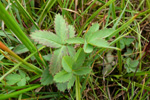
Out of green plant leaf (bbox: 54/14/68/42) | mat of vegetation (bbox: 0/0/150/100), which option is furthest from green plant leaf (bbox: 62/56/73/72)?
green plant leaf (bbox: 54/14/68/42)

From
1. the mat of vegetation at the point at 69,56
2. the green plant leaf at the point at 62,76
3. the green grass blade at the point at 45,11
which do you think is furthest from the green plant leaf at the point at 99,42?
the green grass blade at the point at 45,11

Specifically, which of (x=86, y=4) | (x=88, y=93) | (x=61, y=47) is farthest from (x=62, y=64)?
(x=86, y=4)

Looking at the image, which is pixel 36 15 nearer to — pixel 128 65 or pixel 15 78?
pixel 15 78

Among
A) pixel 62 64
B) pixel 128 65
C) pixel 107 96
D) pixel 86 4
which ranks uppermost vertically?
pixel 86 4

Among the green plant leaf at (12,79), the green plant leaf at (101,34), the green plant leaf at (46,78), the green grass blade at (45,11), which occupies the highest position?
the green grass blade at (45,11)

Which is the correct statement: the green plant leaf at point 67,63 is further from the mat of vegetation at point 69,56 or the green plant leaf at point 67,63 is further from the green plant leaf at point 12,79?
the green plant leaf at point 12,79

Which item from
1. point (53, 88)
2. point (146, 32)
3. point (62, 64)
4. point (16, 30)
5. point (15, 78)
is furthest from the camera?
point (146, 32)

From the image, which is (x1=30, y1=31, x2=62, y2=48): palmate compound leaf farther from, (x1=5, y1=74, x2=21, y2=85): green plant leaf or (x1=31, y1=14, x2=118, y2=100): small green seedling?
(x1=5, y1=74, x2=21, y2=85): green plant leaf
